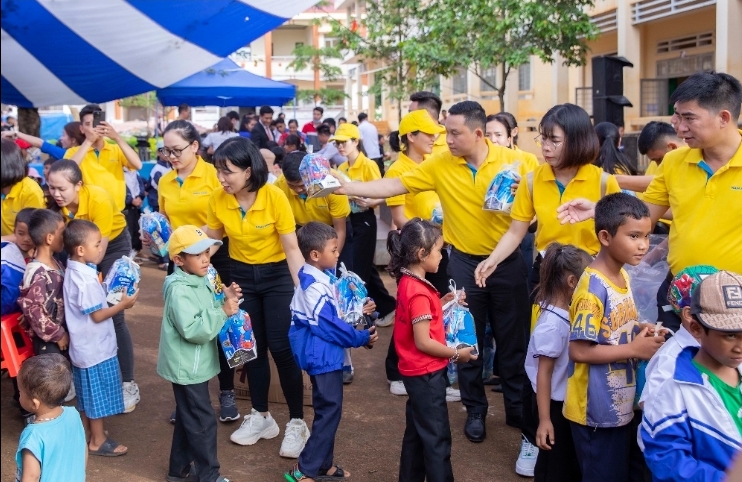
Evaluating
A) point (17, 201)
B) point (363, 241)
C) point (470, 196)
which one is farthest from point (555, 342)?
point (17, 201)

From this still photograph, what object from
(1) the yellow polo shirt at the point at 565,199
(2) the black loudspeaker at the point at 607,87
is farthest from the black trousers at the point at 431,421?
(2) the black loudspeaker at the point at 607,87

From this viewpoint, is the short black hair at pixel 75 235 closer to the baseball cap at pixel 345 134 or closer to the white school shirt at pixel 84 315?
the white school shirt at pixel 84 315

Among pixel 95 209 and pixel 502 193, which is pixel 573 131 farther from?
pixel 95 209

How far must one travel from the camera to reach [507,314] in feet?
16.5

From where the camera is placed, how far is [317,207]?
622cm

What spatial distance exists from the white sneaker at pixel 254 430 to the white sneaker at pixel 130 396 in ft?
3.04

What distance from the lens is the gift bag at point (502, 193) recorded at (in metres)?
4.76

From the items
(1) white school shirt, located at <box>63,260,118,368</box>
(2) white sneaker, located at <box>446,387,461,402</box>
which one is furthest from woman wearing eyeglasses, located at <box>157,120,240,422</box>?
(2) white sneaker, located at <box>446,387,461,402</box>

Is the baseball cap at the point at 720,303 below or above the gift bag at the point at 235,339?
above

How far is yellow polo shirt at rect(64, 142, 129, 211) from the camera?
654 centimetres

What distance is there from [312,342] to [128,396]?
199 cm

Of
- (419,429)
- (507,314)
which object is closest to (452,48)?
(507,314)

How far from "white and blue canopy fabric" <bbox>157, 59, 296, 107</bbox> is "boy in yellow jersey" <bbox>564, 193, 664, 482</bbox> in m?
10.0

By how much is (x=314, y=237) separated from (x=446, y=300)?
0.80 m
